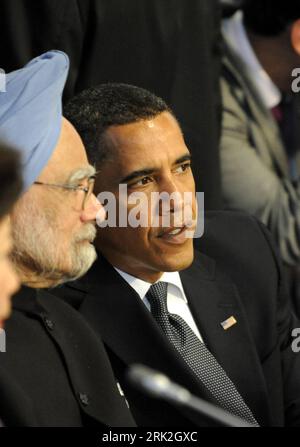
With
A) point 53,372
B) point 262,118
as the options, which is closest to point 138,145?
point 53,372

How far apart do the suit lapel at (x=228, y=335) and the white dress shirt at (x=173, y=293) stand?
19 millimetres

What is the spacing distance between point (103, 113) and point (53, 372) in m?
0.64

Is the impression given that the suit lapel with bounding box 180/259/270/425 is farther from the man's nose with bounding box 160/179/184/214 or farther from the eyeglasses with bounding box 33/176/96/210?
the eyeglasses with bounding box 33/176/96/210

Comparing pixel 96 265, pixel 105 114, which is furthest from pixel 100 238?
pixel 105 114

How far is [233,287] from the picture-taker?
2877 mm

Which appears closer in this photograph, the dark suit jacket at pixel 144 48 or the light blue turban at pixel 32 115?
the light blue turban at pixel 32 115

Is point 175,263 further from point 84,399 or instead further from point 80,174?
point 84,399

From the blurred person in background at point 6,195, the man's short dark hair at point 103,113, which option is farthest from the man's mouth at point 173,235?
the blurred person in background at point 6,195

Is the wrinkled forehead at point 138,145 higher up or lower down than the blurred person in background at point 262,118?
higher up

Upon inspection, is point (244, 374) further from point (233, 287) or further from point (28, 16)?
point (28, 16)

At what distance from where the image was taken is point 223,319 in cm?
275

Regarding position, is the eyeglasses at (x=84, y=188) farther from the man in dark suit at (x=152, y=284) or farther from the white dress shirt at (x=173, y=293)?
the white dress shirt at (x=173, y=293)

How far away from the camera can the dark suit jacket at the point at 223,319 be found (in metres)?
2.50

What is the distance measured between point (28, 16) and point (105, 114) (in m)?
0.54
